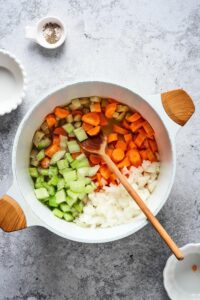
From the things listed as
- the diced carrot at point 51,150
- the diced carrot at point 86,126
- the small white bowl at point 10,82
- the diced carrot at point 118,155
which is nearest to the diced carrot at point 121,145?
the diced carrot at point 118,155

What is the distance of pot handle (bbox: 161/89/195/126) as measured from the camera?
155 cm

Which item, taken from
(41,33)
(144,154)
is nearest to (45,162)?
(144,154)

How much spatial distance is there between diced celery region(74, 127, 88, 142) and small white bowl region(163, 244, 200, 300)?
557 mm

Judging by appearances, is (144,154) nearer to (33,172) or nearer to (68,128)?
(68,128)

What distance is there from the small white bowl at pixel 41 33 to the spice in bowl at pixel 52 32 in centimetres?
1

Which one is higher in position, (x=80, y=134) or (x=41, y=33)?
(x=41, y=33)

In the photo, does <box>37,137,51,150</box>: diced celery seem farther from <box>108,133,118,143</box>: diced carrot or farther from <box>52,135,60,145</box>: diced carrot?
<box>108,133,118,143</box>: diced carrot

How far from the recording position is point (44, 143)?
1763 millimetres

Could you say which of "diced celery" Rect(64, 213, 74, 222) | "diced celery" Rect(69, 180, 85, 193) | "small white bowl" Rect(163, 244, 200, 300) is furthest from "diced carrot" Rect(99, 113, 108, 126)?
"small white bowl" Rect(163, 244, 200, 300)

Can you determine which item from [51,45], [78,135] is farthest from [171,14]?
[78,135]

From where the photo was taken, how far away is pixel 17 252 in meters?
1.86

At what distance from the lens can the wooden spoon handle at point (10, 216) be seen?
1534 mm

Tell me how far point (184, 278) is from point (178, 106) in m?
0.68

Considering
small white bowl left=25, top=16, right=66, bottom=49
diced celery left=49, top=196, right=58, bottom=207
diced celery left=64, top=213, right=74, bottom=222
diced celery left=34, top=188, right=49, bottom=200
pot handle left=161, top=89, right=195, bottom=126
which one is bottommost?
diced celery left=64, top=213, right=74, bottom=222
